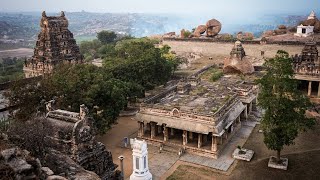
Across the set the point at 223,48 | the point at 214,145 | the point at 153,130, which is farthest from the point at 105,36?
the point at 214,145

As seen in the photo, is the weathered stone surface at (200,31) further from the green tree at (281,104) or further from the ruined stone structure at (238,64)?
the green tree at (281,104)

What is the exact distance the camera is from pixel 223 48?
7000 cm

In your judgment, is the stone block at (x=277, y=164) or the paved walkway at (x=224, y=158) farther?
the paved walkway at (x=224, y=158)

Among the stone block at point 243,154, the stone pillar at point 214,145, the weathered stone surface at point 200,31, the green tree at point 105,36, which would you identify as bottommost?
the stone block at point 243,154

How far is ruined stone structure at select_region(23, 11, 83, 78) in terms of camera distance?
43938 millimetres

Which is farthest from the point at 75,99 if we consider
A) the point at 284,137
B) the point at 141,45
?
the point at 141,45

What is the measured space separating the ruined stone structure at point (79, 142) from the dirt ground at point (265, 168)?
7702 mm

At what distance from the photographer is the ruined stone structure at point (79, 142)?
1692 cm

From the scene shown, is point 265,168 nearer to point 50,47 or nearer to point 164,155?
point 164,155

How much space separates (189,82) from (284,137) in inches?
656

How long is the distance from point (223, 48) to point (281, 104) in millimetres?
47491

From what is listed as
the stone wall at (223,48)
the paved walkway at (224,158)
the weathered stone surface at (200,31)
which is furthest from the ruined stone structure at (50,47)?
the weathered stone surface at (200,31)

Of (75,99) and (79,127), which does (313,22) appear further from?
(79,127)

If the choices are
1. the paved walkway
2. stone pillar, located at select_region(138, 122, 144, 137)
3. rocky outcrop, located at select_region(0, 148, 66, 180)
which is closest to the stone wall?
the paved walkway
